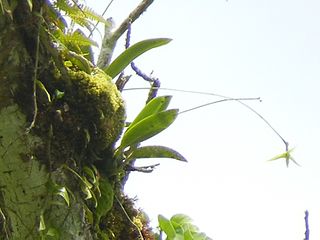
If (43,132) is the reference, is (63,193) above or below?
below

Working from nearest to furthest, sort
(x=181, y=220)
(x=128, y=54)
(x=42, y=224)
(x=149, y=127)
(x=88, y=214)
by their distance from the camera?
(x=42, y=224) < (x=88, y=214) < (x=149, y=127) < (x=128, y=54) < (x=181, y=220)

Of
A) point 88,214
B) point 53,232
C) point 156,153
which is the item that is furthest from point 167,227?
point 53,232

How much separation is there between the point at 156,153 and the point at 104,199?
205 millimetres

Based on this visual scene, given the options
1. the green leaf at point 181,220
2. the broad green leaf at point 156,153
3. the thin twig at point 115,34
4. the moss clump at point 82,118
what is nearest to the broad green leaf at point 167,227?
the green leaf at point 181,220

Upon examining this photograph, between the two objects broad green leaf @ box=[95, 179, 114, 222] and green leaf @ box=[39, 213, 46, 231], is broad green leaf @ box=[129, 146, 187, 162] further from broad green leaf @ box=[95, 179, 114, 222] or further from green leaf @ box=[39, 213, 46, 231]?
green leaf @ box=[39, 213, 46, 231]

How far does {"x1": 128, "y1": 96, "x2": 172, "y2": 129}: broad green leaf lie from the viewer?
1.40m

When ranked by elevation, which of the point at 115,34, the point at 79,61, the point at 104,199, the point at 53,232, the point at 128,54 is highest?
the point at 115,34

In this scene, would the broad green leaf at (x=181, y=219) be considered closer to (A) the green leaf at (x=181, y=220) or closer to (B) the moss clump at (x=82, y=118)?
(A) the green leaf at (x=181, y=220)

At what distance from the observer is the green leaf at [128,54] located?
4.78 ft

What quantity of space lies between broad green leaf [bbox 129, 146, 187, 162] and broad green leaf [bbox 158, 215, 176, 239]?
0.62 ft

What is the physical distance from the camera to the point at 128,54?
4.81 feet

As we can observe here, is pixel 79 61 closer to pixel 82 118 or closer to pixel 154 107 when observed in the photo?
pixel 82 118

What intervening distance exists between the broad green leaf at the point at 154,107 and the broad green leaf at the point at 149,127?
0.13 ft

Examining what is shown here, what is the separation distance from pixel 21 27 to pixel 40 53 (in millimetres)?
61
